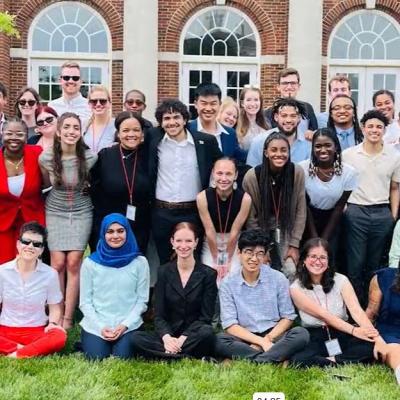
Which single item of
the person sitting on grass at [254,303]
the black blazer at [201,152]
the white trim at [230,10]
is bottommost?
the person sitting on grass at [254,303]

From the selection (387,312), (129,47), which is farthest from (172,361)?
(129,47)

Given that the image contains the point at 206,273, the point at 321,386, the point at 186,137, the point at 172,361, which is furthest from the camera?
the point at 186,137

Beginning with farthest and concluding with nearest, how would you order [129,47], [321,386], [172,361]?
[129,47], [172,361], [321,386]

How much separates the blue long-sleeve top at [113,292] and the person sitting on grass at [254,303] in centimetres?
70

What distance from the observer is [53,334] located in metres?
5.93

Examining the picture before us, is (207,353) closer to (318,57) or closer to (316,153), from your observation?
(316,153)

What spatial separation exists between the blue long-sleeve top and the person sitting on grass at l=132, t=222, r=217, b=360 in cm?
16

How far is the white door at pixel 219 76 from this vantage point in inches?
677

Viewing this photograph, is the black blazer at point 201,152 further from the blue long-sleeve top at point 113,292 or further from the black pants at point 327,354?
the black pants at point 327,354

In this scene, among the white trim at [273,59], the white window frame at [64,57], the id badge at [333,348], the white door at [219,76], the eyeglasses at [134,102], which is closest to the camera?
the id badge at [333,348]

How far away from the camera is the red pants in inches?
230

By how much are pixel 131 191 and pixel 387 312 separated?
2435mm

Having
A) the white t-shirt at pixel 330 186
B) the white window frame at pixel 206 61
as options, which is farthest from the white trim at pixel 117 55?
the white t-shirt at pixel 330 186

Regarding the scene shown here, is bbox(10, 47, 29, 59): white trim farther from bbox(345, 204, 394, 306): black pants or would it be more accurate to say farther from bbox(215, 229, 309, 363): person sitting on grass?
bbox(215, 229, 309, 363): person sitting on grass
